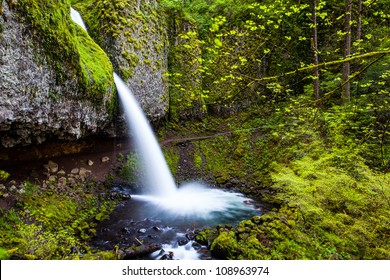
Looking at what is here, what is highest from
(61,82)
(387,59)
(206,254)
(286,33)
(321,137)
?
(286,33)

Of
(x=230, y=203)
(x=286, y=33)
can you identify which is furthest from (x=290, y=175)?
(x=286, y=33)

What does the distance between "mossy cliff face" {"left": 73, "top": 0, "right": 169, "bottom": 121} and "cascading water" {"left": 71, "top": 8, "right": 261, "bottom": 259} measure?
53 centimetres

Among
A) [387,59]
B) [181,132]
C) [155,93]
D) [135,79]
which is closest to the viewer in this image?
[387,59]

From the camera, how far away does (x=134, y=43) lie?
981 centimetres

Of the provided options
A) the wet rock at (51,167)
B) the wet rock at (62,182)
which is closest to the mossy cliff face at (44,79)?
the wet rock at (51,167)

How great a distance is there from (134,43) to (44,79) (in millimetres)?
4894

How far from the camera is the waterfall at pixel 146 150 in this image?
8.98 metres

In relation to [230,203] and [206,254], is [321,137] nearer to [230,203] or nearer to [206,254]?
[230,203]

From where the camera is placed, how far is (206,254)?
17.3 feet

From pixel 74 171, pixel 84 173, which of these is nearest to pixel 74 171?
pixel 74 171

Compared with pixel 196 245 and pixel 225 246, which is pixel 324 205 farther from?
pixel 196 245

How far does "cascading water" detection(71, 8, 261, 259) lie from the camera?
20.2 feet

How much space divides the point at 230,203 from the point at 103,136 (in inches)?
187

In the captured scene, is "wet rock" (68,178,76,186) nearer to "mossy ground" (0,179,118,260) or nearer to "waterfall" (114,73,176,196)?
"mossy ground" (0,179,118,260)
